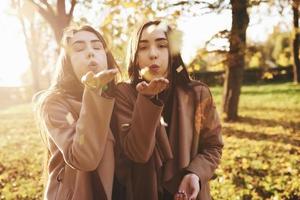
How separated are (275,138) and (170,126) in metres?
7.08

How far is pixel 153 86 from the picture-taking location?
6.36ft

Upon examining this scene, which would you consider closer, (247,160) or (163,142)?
(163,142)

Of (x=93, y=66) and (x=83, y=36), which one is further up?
(x=83, y=36)

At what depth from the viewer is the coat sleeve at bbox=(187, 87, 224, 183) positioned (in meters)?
2.41

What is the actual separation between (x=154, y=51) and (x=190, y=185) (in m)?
0.81

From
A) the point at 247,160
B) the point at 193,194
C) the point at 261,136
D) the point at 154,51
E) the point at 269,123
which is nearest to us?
the point at 193,194

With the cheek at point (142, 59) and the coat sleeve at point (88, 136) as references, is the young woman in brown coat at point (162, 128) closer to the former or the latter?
the cheek at point (142, 59)

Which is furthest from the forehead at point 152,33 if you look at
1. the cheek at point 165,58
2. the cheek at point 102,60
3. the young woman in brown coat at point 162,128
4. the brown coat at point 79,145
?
the brown coat at point 79,145

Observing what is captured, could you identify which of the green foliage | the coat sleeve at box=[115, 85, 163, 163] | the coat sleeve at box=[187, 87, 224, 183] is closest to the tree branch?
the green foliage

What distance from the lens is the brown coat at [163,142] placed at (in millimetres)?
2072

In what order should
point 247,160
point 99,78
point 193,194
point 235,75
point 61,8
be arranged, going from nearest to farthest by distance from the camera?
point 99,78
point 193,194
point 247,160
point 61,8
point 235,75

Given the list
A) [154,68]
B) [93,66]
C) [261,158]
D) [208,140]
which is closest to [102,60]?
[93,66]

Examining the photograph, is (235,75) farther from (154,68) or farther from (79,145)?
(79,145)

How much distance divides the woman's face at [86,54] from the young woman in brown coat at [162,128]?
0.68 ft
